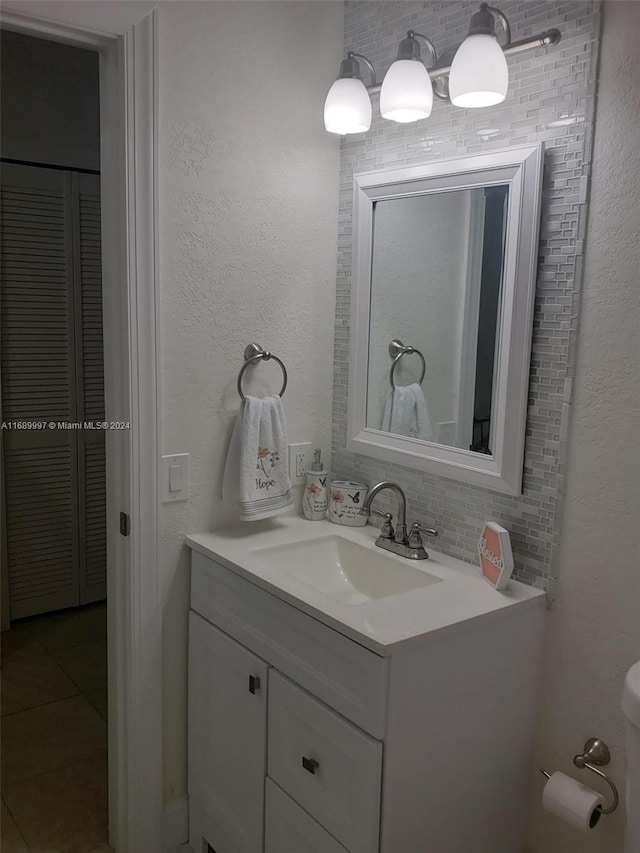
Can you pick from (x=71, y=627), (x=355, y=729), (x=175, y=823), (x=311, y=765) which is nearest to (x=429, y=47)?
(x=355, y=729)

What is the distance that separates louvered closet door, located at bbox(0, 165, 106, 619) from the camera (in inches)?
120

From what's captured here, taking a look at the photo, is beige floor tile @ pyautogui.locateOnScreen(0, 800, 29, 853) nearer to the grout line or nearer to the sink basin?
the grout line

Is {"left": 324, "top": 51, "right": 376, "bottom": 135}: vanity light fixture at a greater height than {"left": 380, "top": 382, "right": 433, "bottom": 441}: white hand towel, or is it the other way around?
{"left": 324, "top": 51, "right": 376, "bottom": 135}: vanity light fixture

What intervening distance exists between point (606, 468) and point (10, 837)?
185cm

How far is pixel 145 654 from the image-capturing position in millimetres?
1873

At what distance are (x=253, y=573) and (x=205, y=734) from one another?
54cm

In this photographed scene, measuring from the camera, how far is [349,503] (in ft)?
6.67

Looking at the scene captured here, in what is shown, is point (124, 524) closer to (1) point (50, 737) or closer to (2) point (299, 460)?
(2) point (299, 460)

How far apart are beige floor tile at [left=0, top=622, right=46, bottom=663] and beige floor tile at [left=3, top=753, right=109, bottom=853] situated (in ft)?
2.68

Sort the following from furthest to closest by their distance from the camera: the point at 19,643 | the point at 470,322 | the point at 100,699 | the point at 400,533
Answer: the point at 19,643 → the point at 100,699 → the point at 400,533 → the point at 470,322

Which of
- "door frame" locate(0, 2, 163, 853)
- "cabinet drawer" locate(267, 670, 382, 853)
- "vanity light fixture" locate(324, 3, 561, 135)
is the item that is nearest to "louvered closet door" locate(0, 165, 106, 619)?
"door frame" locate(0, 2, 163, 853)

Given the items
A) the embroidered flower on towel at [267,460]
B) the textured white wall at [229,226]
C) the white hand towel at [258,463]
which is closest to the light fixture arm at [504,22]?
the textured white wall at [229,226]

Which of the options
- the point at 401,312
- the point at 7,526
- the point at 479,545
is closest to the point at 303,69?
the point at 401,312

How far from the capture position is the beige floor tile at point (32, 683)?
2666mm
